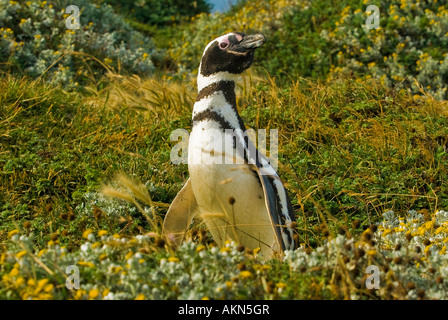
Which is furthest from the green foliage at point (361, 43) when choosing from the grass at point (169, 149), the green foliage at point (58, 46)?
the grass at point (169, 149)

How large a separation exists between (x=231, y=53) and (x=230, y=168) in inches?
30.8

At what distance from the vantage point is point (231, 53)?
3.81m

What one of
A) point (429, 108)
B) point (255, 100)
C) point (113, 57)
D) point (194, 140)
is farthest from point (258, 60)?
point (194, 140)

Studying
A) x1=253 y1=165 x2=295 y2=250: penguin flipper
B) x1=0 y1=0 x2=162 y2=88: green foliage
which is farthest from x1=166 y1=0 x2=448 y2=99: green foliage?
x1=253 y1=165 x2=295 y2=250: penguin flipper

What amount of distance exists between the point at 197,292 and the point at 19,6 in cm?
781

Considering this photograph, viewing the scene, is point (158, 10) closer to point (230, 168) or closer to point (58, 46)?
point (58, 46)

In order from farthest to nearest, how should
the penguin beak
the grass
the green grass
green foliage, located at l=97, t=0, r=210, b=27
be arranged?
green foliage, located at l=97, t=0, r=210, b=27, the grass, the penguin beak, the green grass

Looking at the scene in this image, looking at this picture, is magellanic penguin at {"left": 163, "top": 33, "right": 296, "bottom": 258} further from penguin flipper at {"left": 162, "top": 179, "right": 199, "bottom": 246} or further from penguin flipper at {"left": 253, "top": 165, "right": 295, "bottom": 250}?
penguin flipper at {"left": 162, "top": 179, "right": 199, "bottom": 246}

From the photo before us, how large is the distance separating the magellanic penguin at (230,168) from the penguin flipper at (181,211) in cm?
17

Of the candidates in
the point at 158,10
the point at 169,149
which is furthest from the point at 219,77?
the point at 158,10

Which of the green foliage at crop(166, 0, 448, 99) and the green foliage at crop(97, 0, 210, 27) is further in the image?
the green foliage at crop(97, 0, 210, 27)

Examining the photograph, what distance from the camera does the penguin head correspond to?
150 inches

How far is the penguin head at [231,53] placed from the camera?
3803 mm

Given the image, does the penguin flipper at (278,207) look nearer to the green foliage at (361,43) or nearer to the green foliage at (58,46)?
the green foliage at (58,46)
